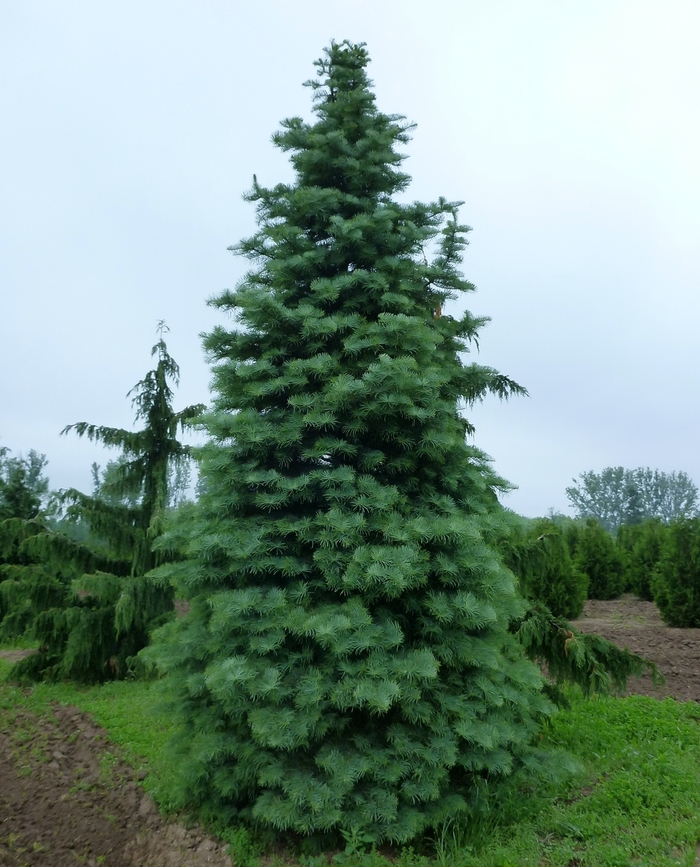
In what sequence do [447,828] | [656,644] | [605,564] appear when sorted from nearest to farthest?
[447,828], [656,644], [605,564]

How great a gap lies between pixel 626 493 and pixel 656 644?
163 feet

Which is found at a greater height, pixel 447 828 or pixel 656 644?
pixel 656 644

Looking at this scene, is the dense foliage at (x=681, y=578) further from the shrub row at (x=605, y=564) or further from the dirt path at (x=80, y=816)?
the dirt path at (x=80, y=816)

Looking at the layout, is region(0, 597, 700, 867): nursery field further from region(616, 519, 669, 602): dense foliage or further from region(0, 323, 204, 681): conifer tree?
region(616, 519, 669, 602): dense foliage

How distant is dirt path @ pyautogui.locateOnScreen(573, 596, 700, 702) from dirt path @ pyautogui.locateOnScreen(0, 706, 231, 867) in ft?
17.4

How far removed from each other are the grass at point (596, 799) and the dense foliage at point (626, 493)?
173 ft

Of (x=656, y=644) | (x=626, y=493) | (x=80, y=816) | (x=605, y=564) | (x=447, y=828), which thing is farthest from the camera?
(x=626, y=493)

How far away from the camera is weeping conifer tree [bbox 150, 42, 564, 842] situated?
3.77 metres

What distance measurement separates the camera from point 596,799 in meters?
4.41

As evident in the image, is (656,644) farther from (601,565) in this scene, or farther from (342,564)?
(342,564)

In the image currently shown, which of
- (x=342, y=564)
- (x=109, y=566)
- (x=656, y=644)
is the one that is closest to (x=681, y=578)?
(x=656, y=644)

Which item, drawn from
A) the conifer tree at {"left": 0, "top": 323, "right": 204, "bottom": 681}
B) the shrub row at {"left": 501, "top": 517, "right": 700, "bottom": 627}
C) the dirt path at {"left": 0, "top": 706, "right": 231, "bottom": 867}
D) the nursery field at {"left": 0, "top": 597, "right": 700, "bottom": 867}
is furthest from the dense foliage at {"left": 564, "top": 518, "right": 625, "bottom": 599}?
the dirt path at {"left": 0, "top": 706, "right": 231, "bottom": 867}

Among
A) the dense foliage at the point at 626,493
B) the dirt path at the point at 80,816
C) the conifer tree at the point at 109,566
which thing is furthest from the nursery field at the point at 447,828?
the dense foliage at the point at 626,493

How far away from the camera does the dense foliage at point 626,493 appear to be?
56.1m
